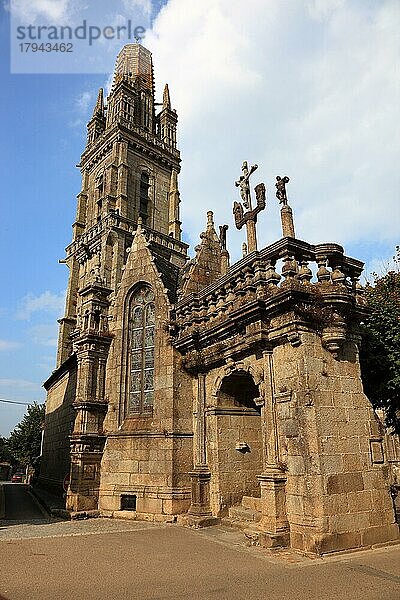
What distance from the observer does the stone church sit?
8820mm

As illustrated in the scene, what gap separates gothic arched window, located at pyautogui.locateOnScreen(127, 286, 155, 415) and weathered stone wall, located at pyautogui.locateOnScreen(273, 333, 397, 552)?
5769 millimetres

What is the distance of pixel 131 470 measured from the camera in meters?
13.5

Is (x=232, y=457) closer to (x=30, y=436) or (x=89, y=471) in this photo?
(x=89, y=471)

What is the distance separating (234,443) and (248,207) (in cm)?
655

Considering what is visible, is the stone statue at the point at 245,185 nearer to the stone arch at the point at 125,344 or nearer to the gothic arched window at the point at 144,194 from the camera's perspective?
the stone arch at the point at 125,344

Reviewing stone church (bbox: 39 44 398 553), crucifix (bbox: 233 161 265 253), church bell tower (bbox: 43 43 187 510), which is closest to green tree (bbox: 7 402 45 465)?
church bell tower (bbox: 43 43 187 510)

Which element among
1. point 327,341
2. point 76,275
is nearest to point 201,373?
point 327,341

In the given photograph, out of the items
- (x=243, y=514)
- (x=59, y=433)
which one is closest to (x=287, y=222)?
(x=243, y=514)

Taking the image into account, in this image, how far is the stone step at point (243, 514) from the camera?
10.7 m

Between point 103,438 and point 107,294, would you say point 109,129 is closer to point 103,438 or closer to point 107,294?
point 107,294

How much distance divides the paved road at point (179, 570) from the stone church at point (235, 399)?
30.8 inches

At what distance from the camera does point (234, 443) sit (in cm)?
1236

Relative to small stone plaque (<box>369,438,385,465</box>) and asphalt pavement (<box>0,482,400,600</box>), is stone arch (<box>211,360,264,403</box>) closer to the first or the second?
small stone plaque (<box>369,438,385,465</box>)

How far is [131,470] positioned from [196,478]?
248 cm
